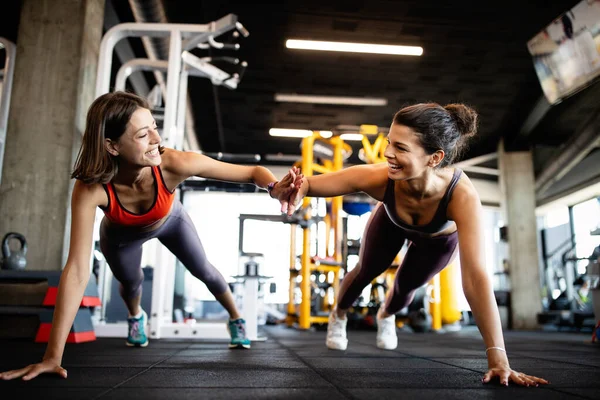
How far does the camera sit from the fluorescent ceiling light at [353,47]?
A: 669cm

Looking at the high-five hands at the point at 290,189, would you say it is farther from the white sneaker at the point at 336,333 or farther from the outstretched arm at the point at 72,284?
the white sneaker at the point at 336,333

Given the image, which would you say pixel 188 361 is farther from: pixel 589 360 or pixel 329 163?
pixel 329 163

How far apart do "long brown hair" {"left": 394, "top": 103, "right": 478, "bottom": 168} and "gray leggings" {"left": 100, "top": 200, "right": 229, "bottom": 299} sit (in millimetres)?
1145

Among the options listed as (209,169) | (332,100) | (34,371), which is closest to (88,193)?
(209,169)

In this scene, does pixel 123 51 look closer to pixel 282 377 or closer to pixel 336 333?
pixel 336 333

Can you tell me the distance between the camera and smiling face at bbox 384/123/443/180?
5.80ft

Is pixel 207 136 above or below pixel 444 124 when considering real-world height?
above

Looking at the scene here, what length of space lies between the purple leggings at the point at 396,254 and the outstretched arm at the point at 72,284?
3.91ft

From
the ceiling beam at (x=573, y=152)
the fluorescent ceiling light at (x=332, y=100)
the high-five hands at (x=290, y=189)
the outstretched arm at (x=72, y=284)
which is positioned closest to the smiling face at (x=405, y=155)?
the high-five hands at (x=290, y=189)

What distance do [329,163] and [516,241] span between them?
12.9 feet

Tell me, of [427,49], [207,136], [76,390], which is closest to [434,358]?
[76,390]

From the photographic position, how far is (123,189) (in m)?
1.94

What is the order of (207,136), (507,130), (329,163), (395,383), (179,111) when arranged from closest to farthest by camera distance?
1. (395,383)
2. (179,111)
3. (329,163)
4. (507,130)
5. (207,136)

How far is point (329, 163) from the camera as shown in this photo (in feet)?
21.8
